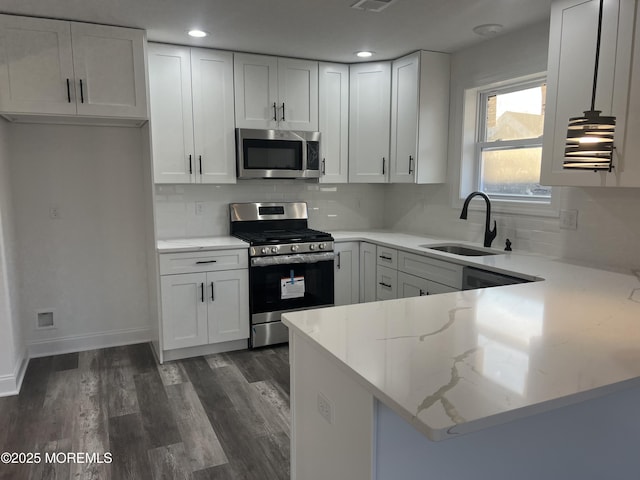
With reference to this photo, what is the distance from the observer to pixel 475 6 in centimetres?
284

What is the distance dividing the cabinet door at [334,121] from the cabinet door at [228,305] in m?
1.26

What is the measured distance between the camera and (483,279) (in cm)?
282

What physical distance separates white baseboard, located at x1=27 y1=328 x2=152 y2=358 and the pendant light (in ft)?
11.3

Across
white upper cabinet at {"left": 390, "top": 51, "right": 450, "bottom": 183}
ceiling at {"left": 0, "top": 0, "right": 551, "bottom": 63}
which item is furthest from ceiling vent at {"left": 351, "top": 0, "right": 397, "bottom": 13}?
white upper cabinet at {"left": 390, "top": 51, "right": 450, "bottom": 183}

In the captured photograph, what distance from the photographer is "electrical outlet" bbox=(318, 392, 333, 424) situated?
4.90 ft

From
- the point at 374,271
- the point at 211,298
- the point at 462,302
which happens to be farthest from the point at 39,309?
the point at 462,302

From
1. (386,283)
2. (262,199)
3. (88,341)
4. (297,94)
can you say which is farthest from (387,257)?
(88,341)

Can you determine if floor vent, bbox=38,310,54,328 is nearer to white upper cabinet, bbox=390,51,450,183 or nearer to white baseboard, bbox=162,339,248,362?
white baseboard, bbox=162,339,248,362

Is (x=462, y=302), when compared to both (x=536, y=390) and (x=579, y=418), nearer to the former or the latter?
(x=579, y=418)

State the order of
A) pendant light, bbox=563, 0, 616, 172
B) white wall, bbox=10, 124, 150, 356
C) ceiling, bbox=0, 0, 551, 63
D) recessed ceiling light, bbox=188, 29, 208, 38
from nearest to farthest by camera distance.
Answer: pendant light, bbox=563, 0, 616, 172 → ceiling, bbox=0, 0, 551, 63 → recessed ceiling light, bbox=188, 29, 208, 38 → white wall, bbox=10, 124, 150, 356

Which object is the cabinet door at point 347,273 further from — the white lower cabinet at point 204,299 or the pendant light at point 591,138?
the pendant light at point 591,138

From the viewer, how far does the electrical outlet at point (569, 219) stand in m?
2.99

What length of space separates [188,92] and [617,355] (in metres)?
3.35

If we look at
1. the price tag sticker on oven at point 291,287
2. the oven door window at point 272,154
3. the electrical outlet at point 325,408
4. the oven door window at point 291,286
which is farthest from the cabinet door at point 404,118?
the electrical outlet at point 325,408
